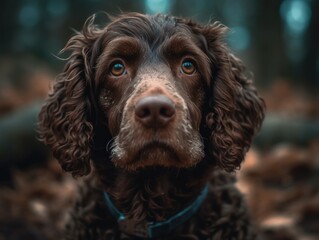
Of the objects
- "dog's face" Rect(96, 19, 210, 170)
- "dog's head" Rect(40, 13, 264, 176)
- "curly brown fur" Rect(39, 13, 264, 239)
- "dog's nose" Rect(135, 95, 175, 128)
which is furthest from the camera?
"curly brown fur" Rect(39, 13, 264, 239)

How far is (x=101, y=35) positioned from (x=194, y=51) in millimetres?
723

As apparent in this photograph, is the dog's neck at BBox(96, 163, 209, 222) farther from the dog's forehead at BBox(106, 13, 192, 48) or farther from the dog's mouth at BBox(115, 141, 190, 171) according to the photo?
the dog's forehead at BBox(106, 13, 192, 48)

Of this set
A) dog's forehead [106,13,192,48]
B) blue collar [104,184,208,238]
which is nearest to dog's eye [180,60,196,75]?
dog's forehead [106,13,192,48]

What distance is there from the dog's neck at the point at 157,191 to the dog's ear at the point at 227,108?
24 cm

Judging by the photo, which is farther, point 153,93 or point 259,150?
point 259,150

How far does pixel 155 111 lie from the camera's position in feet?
9.96

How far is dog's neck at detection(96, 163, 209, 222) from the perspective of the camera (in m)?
3.71

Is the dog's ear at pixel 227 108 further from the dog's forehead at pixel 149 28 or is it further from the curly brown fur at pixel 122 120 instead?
the dog's forehead at pixel 149 28

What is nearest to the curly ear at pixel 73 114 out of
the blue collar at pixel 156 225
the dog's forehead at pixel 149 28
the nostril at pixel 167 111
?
the dog's forehead at pixel 149 28

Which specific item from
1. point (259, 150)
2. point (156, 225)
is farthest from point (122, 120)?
point (259, 150)

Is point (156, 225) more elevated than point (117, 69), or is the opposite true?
point (117, 69)

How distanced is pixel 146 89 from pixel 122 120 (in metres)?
0.27

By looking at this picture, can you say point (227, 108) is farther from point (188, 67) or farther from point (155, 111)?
point (155, 111)

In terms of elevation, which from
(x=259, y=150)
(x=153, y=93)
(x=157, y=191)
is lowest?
(x=157, y=191)
